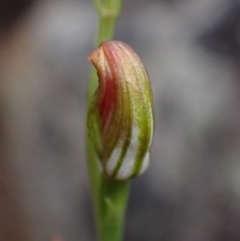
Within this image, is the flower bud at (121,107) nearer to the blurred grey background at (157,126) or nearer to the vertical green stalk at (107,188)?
the vertical green stalk at (107,188)

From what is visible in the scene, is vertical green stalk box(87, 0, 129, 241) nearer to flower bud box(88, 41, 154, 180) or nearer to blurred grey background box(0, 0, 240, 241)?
flower bud box(88, 41, 154, 180)

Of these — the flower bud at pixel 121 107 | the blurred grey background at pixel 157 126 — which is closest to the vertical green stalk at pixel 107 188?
the flower bud at pixel 121 107

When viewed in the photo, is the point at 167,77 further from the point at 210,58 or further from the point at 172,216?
the point at 172,216

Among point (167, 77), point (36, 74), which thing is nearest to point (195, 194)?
point (167, 77)

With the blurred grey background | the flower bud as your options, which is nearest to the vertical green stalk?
the flower bud

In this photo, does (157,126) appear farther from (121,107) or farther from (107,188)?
(121,107)

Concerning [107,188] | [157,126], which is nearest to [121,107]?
[107,188]
